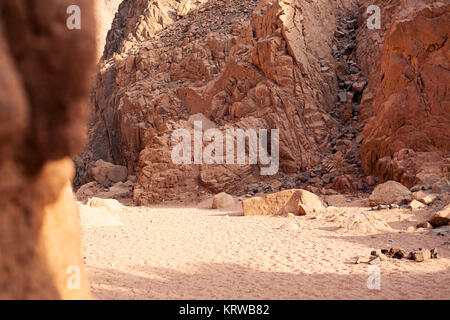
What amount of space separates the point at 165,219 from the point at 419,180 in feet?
24.5

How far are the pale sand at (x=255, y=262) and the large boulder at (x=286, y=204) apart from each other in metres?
0.63

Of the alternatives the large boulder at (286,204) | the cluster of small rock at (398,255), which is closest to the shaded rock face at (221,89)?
the large boulder at (286,204)

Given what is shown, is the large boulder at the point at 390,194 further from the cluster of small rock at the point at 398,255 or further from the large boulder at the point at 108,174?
the large boulder at the point at 108,174

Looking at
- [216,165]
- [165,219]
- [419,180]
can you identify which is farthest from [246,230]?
[216,165]

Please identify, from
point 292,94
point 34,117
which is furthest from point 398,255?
point 292,94

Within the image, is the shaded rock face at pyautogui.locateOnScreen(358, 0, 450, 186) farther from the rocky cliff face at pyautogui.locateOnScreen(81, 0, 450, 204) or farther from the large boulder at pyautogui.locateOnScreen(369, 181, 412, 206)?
the large boulder at pyautogui.locateOnScreen(369, 181, 412, 206)

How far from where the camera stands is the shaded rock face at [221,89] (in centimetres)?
1589

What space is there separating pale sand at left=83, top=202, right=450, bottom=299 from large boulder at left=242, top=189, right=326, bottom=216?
0.63 m

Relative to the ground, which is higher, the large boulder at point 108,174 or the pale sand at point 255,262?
the large boulder at point 108,174

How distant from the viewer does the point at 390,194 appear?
1050 centimetres

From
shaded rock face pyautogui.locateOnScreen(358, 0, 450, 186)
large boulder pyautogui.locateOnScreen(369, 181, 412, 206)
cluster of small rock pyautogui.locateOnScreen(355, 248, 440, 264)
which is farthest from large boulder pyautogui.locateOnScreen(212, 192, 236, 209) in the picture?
cluster of small rock pyautogui.locateOnScreen(355, 248, 440, 264)

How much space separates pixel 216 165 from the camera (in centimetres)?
1574

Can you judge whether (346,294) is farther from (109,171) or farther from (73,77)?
(109,171)

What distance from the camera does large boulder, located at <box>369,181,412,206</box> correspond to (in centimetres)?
1024
